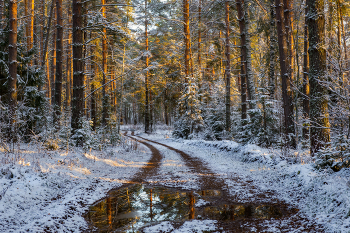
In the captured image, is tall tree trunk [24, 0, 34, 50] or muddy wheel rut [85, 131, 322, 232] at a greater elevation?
tall tree trunk [24, 0, 34, 50]

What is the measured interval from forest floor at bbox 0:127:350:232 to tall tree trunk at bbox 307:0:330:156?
0.89m

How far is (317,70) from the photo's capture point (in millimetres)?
6715

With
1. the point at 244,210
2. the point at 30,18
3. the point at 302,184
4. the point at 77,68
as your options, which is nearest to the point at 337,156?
the point at 302,184

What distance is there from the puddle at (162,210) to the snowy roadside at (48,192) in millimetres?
391

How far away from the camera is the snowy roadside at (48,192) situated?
3.80 meters

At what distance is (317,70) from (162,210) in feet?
19.9

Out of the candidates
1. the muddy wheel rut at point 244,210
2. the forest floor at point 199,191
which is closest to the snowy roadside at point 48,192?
the forest floor at point 199,191

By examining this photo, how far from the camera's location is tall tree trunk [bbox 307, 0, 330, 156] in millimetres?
6555

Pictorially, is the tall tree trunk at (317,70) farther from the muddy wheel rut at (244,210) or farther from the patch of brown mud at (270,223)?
the patch of brown mud at (270,223)

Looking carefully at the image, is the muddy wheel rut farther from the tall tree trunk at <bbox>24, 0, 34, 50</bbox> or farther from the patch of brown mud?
the tall tree trunk at <bbox>24, 0, 34, 50</bbox>

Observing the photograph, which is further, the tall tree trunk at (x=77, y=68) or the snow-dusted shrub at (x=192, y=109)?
the snow-dusted shrub at (x=192, y=109)

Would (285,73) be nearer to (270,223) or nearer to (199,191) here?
(199,191)

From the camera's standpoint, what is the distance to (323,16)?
6.87m

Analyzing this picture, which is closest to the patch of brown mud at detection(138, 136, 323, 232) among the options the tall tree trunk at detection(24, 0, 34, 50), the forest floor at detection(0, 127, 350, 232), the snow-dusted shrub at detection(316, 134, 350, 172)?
the forest floor at detection(0, 127, 350, 232)
